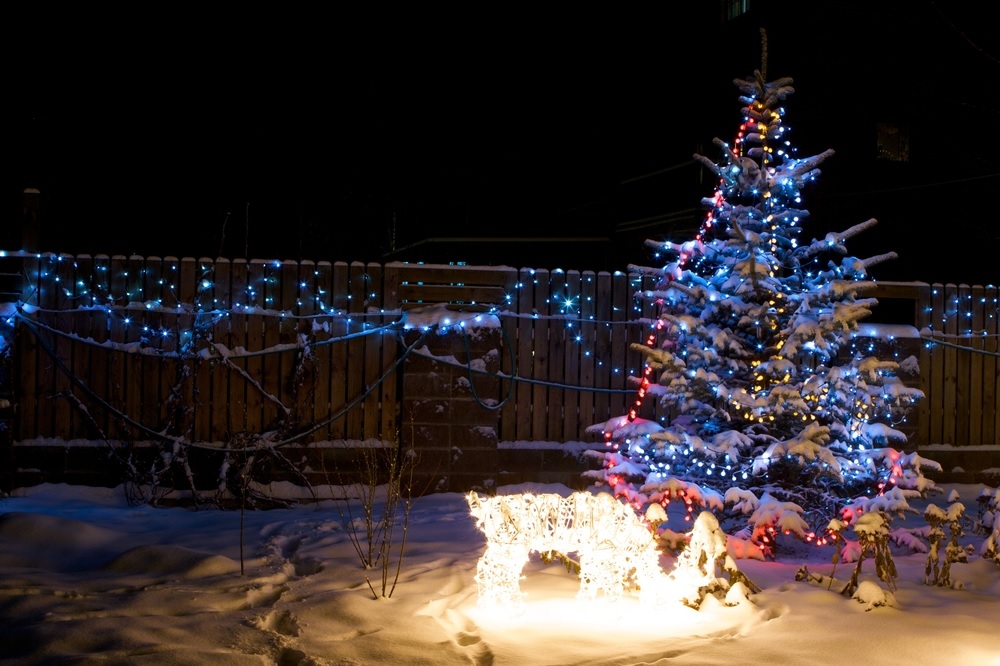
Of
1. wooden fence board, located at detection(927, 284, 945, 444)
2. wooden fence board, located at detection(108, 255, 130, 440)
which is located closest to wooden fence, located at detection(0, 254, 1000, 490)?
wooden fence board, located at detection(108, 255, 130, 440)

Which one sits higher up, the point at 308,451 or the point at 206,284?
the point at 206,284

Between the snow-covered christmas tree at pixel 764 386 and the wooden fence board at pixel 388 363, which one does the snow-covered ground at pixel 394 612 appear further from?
the wooden fence board at pixel 388 363

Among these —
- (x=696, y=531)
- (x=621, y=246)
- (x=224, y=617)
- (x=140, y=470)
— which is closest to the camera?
(x=224, y=617)

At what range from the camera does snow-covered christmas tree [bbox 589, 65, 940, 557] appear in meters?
6.20

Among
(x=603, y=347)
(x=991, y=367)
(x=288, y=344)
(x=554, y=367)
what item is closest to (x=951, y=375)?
(x=991, y=367)

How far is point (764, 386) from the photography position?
656 centimetres

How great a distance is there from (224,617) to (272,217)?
27.4 m

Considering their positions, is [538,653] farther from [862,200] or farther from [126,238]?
[126,238]

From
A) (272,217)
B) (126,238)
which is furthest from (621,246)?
(126,238)

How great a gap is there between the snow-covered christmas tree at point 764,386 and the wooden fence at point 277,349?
6.26 feet

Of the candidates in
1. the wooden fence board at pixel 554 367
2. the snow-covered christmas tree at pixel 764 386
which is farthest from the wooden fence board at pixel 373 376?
the snow-covered christmas tree at pixel 764 386

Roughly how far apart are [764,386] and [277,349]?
14.6 ft

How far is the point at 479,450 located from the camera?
26.7ft

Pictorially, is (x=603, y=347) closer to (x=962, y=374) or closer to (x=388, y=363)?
(x=388, y=363)
